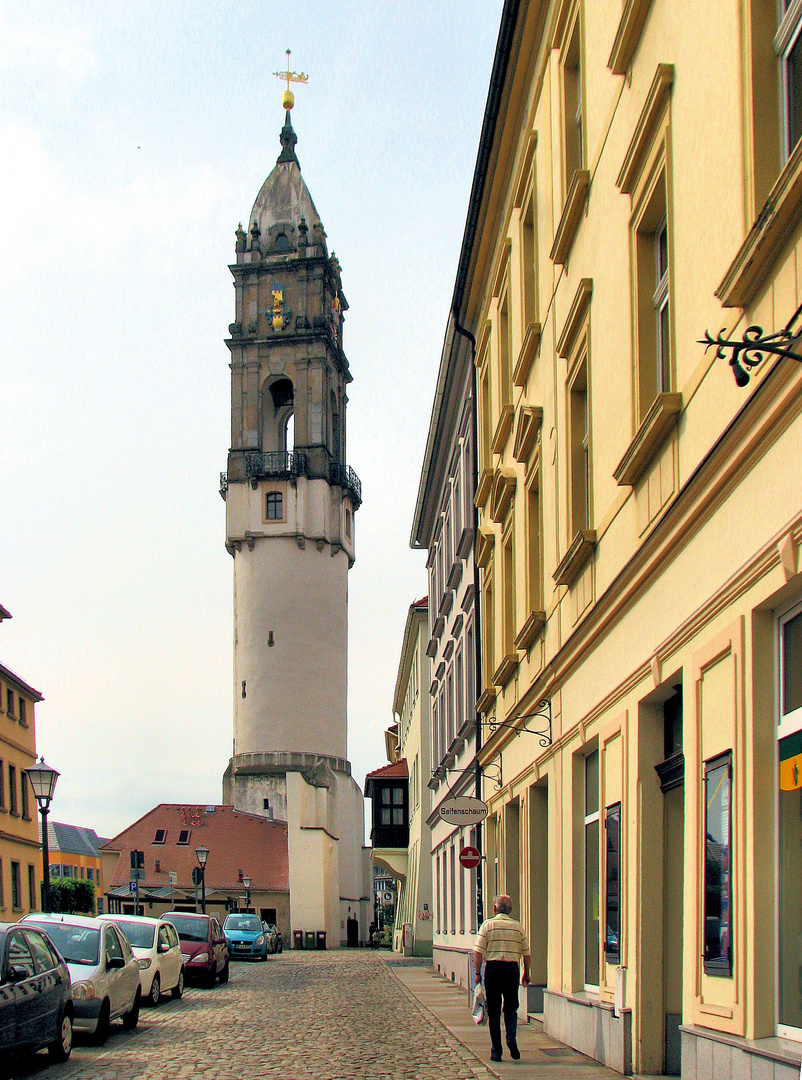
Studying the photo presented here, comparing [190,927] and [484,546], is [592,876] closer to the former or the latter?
[484,546]

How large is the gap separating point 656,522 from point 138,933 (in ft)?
50.0

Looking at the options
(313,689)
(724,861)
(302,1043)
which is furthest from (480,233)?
(313,689)

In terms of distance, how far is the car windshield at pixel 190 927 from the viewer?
29.1 metres

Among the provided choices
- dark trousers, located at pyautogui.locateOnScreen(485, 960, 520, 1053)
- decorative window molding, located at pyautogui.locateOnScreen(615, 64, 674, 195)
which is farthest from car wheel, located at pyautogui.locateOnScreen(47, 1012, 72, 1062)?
decorative window molding, located at pyautogui.locateOnScreen(615, 64, 674, 195)

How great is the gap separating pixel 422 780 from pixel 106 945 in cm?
2999

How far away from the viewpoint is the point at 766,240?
301 inches

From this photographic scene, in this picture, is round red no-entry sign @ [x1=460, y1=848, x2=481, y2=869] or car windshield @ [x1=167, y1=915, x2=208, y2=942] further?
car windshield @ [x1=167, y1=915, x2=208, y2=942]

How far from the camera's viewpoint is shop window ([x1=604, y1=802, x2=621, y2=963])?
12.8 meters

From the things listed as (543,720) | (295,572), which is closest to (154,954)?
(543,720)

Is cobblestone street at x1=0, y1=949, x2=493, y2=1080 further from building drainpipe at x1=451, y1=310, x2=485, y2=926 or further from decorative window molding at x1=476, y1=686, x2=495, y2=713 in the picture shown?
decorative window molding at x1=476, y1=686, x2=495, y2=713

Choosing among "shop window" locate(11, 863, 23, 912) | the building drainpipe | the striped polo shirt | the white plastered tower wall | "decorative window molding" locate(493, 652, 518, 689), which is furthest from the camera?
the white plastered tower wall

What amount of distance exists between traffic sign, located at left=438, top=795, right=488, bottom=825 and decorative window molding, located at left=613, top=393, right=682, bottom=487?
8.93 meters

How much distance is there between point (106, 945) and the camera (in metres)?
18.2

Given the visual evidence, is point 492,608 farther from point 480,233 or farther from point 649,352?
point 649,352
